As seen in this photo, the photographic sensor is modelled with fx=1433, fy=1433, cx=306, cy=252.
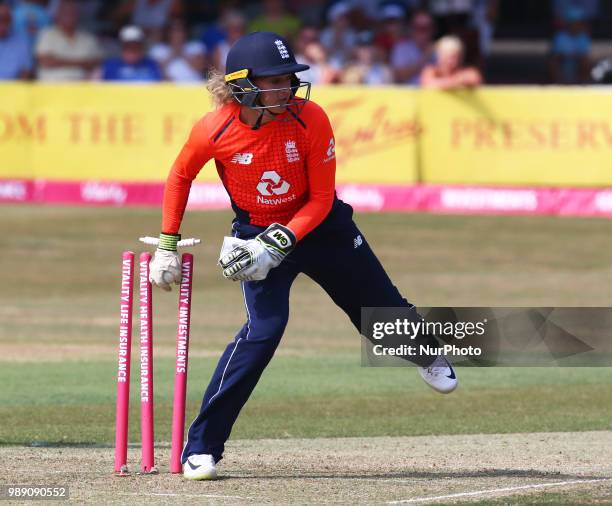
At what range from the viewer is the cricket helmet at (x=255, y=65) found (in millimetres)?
6734

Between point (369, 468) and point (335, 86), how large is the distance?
37.7 feet

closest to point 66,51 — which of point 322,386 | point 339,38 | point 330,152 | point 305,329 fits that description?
point 339,38

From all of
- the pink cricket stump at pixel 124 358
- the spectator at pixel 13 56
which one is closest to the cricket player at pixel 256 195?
the pink cricket stump at pixel 124 358

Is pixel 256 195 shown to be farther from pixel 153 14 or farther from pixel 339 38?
pixel 153 14

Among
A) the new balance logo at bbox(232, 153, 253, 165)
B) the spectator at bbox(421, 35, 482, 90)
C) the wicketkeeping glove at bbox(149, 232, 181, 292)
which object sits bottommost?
the spectator at bbox(421, 35, 482, 90)

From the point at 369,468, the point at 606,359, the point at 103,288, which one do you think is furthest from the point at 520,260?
the point at 369,468

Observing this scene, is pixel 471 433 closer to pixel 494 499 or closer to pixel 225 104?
pixel 494 499

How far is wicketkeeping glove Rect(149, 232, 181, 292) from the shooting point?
22.4 feet

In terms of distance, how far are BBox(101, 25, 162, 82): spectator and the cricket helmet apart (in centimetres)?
1309

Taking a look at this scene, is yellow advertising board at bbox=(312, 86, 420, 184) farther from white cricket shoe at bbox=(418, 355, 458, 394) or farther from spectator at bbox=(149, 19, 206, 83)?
white cricket shoe at bbox=(418, 355, 458, 394)

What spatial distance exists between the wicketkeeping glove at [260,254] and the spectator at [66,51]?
13.9 m

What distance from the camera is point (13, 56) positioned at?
67.3 ft

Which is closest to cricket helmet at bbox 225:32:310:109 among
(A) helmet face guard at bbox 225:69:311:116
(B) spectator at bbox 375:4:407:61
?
(A) helmet face guard at bbox 225:69:311:116

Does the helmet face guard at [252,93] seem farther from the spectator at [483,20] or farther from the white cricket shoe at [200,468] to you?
the spectator at [483,20]
